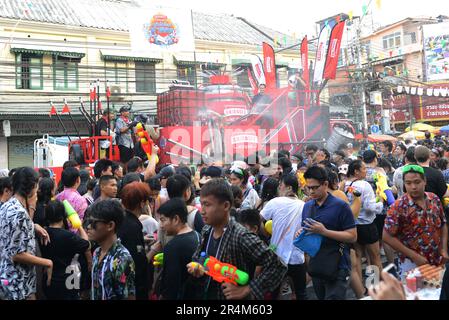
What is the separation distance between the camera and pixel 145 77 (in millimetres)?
21125

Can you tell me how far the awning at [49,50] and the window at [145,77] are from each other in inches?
118

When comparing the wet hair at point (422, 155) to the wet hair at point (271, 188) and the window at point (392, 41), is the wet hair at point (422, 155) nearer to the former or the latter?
the wet hair at point (271, 188)

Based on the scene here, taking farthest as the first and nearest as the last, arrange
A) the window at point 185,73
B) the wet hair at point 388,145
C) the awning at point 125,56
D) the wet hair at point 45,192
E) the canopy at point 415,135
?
the canopy at point 415,135, the window at point 185,73, the awning at point 125,56, the wet hair at point 388,145, the wet hair at point 45,192

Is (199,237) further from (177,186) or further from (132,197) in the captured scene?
(177,186)

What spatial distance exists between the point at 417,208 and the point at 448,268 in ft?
4.96

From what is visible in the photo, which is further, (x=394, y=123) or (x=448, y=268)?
(x=394, y=123)

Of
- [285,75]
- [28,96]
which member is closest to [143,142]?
[28,96]

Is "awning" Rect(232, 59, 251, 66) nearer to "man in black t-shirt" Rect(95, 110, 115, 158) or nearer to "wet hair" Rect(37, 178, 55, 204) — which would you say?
"man in black t-shirt" Rect(95, 110, 115, 158)

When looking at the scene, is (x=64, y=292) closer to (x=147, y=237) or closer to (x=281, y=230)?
(x=147, y=237)

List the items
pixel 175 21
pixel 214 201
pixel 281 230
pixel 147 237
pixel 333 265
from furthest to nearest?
pixel 175 21, pixel 281 230, pixel 147 237, pixel 333 265, pixel 214 201

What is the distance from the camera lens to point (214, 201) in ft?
9.24

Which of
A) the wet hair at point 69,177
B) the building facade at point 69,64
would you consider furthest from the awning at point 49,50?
the wet hair at point 69,177

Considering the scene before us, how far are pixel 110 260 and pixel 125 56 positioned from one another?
62.8ft

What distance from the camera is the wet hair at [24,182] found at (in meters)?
3.69
